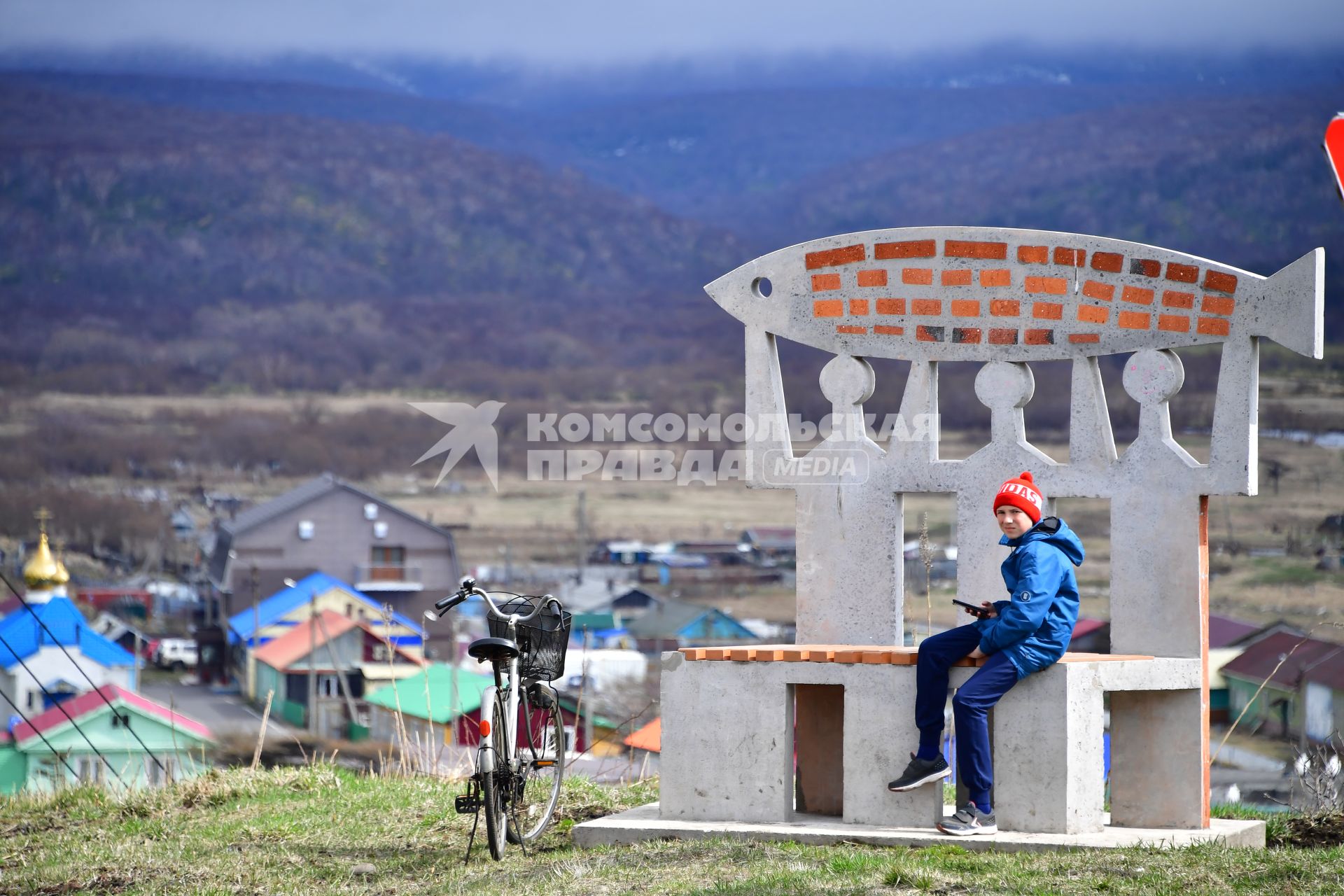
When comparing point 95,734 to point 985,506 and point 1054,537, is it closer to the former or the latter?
point 985,506

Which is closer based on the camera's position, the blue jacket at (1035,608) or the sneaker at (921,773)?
the blue jacket at (1035,608)

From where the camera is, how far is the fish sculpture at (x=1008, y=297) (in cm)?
750

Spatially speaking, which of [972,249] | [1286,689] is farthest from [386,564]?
[972,249]

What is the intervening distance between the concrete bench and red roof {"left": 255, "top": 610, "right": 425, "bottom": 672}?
122ft

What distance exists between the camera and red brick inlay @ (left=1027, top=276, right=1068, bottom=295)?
26.2ft

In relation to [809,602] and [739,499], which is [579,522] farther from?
[809,602]

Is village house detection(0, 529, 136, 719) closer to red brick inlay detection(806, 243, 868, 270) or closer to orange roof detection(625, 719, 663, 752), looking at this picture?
orange roof detection(625, 719, 663, 752)

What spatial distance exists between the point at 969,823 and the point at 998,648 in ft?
2.59

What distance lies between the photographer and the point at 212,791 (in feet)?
30.0

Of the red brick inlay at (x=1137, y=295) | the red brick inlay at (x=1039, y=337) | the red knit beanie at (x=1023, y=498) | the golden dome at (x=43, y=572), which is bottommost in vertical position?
the golden dome at (x=43, y=572)

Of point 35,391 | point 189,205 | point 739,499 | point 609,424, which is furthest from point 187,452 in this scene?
point 609,424

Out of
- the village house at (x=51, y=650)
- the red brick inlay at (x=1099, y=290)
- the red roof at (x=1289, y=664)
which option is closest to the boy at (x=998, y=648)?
the red brick inlay at (x=1099, y=290)

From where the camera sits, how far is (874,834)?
6941mm

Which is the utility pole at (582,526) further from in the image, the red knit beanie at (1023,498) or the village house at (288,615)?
the red knit beanie at (1023,498)
